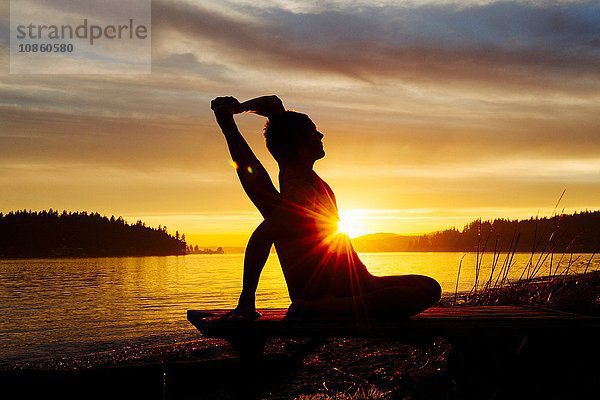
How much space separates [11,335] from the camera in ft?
67.3

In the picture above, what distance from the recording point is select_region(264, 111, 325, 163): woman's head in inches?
149

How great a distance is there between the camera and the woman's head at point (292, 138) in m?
3.78

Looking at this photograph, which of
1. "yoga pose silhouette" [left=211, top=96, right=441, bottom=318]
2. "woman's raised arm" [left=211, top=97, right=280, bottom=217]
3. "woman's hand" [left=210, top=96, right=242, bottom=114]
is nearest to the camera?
"yoga pose silhouette" [left=211, top=96, right=441, bottom=318]

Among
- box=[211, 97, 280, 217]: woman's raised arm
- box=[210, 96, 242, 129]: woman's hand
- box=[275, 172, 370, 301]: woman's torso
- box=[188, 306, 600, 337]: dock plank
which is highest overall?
box=[210, 96, 242, 129]: woman's hand

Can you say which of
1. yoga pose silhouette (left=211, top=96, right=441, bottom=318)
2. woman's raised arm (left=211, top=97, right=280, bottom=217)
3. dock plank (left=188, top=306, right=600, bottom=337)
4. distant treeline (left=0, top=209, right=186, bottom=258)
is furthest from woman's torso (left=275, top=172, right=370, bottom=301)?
distant treeline (left=0, top=209, right=186, bottom=258)

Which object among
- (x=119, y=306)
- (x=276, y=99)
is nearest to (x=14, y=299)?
(x=119, y=306)

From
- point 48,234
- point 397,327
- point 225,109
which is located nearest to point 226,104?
point 225,109

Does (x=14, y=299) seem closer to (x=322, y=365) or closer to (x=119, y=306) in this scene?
(x=119, y=306)

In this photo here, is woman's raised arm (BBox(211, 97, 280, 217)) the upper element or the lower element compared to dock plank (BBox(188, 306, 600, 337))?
upper

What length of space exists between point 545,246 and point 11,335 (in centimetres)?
1900

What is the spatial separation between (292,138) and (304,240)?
0.70 meters

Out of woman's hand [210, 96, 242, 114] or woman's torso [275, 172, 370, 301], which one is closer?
woman's torso [275, 172, 370, 301]

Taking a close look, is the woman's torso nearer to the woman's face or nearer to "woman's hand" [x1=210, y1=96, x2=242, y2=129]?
the woman's face

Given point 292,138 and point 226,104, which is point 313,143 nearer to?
point 292,138
